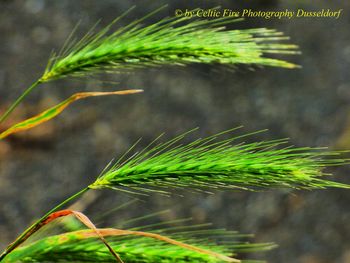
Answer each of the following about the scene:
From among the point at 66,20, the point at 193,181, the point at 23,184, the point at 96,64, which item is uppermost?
the point at 66,20

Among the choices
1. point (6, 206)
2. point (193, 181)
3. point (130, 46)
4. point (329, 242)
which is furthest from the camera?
point (329, 242)

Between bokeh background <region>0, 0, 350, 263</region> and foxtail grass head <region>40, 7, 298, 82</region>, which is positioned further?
bokeh background <region>0, 0, 350, 263</region>

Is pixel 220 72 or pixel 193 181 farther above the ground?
pixel 220 72

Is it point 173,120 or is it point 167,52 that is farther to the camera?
point 173,120

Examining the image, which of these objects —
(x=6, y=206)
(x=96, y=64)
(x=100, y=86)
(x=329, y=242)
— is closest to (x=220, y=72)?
(x=100, y=86)

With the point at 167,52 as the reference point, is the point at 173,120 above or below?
below

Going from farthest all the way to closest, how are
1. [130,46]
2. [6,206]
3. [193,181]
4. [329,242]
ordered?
[329,242] < [6,206] < [130,46] < [193,181]

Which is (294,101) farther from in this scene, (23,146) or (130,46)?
(130,46)

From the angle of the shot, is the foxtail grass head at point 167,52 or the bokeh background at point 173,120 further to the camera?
the bokeh background at point 173,120
